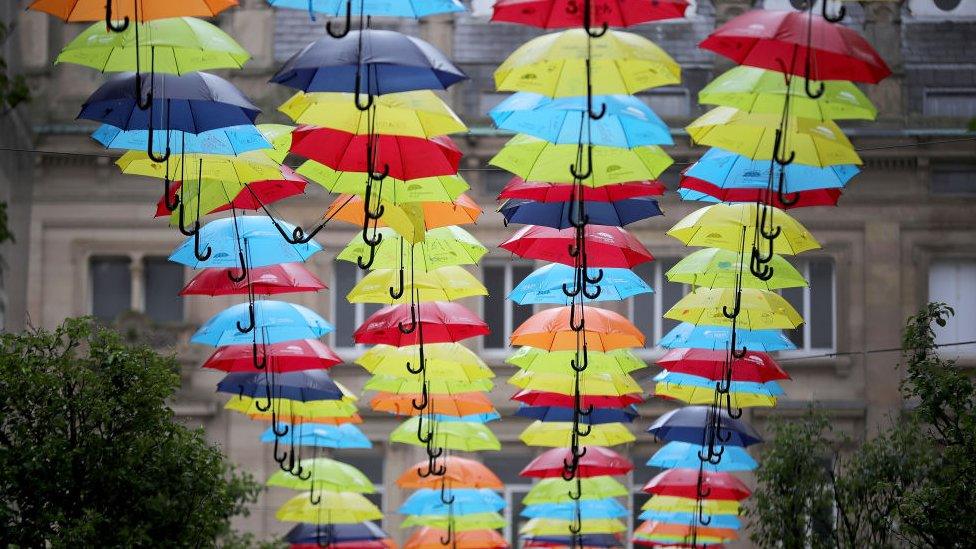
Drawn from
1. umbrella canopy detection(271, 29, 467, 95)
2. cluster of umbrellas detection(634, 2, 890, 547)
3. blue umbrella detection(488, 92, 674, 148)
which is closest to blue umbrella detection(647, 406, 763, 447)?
cluster of umbrellas detection(634, 2, 890, 547)

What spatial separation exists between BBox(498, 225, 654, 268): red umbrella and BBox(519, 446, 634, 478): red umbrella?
18.3 feet

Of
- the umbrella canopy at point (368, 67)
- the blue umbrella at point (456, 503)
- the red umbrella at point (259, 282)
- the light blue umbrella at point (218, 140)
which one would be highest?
the umbrella canopy at point (368, 67)

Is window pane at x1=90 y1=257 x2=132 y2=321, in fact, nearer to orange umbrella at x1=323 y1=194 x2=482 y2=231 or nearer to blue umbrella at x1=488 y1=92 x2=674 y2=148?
orange umbrella at x1=323 y1=194 x2=482 y2=231

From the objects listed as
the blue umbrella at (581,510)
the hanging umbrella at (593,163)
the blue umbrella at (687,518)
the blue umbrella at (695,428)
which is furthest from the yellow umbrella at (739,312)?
the blue umbrella at (581,510)

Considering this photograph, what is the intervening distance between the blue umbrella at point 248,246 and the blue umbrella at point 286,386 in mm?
2577

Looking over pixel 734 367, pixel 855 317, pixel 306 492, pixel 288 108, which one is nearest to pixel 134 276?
pixel 306 492

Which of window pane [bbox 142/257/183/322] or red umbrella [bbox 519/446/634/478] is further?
window pane [bbox 142/257/183/322]

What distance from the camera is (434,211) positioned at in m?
16.1

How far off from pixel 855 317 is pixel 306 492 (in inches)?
510

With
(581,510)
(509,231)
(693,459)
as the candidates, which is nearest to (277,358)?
(693,459)

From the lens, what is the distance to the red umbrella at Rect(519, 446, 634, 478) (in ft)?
72.0

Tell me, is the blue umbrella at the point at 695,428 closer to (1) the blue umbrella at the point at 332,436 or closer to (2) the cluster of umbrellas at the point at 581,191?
(2) the cluster of umbrellas at the point at 581,191

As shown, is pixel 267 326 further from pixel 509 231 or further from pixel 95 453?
pixel 509 231

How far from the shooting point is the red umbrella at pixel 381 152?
13.9m
